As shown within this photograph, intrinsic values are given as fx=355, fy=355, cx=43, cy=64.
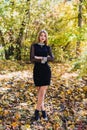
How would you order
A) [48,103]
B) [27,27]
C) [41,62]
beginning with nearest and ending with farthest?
[41,62] < [48,103] < [27,27]

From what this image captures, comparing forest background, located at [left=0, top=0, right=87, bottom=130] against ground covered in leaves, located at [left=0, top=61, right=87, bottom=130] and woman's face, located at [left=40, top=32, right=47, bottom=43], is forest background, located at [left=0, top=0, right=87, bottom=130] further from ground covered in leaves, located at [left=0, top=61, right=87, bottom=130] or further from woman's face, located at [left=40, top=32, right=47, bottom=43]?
woman's face, located at [left=40, top=32, right=47, bottom=43]

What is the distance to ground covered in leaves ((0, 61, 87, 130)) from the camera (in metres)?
8.46

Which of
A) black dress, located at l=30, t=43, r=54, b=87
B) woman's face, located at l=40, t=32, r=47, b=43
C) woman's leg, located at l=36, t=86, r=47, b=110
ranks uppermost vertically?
woman's face, located at l=40, t=32, r=47, b=43

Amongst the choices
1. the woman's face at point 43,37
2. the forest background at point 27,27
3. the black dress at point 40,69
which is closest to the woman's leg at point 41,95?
the black dress at point 40,69

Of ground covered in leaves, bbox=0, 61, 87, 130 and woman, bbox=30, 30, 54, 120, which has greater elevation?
woman, bbox=30, 30, 54, 120

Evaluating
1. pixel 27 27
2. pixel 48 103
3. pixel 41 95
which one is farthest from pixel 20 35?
pixel 41 95

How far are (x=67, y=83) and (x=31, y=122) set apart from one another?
3.69 m

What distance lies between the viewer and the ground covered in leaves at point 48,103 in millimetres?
8461

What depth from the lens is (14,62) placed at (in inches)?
674

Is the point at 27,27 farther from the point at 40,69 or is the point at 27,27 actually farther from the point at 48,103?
the point at 40,69

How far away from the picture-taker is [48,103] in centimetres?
991

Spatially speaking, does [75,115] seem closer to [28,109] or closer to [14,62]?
[28,109]

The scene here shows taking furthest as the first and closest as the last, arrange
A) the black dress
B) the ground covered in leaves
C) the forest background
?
1. the forest background
2. the ground covered in leaves
3. the black dress

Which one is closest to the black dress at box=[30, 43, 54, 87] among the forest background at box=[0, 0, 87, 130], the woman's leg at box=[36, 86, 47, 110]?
the woman's leg at box=[36, 86, 47, 110]
